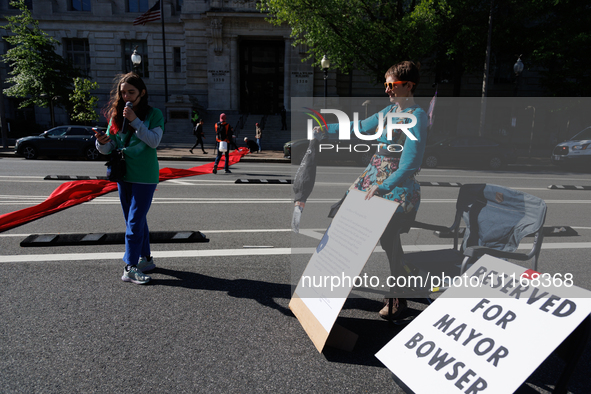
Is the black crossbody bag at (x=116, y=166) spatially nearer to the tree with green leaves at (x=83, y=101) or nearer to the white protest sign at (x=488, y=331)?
the white protest sign at (x=488, y=331)

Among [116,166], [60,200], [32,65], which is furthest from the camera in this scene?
[32,65]

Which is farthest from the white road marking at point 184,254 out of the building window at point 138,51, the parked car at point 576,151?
the building window at point 138,51

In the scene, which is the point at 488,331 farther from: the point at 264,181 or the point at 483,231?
the point at 264,181

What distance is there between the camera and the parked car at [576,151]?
966cm

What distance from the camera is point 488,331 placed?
2154 mm

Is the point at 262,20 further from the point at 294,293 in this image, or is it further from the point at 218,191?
the point at 294,293

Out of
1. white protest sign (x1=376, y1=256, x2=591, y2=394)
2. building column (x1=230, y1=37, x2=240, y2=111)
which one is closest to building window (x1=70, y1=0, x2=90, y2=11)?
building column (x1=230, y1=37, x2=240, y2=111)

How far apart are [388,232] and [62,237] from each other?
181 inches

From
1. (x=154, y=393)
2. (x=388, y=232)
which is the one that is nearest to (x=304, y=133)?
(x=388, y=232)

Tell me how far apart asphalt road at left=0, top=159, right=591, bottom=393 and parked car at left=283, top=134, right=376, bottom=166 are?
122mm

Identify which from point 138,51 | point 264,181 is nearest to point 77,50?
point 138,51

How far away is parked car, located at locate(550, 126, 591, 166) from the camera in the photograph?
31.7 ft

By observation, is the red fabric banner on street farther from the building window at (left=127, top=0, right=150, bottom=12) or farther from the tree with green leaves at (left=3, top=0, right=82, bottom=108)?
the building window at (left=127, top=0, right=150, bottom=12)

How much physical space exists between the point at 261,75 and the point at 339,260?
34.6m
